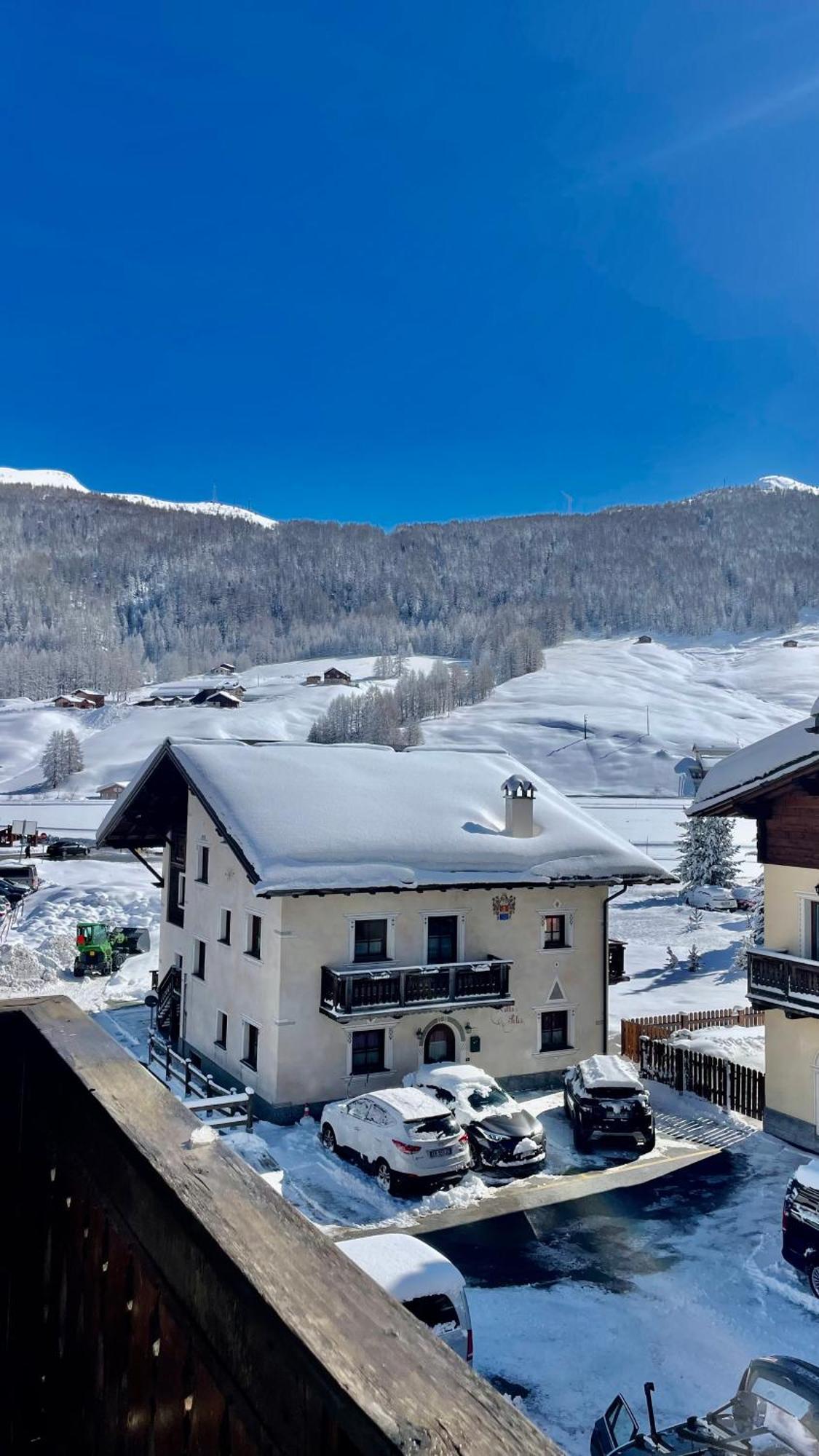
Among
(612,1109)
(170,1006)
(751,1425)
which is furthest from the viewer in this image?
(170,1006)

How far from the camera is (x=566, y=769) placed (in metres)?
117

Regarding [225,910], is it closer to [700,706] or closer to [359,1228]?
[359,1228]

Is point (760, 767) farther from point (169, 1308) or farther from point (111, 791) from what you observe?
point (111, 791)

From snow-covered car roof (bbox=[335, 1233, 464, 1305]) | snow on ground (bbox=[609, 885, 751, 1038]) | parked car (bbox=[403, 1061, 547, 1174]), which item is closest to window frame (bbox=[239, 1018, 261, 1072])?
parked car (bbox=[403, 1061, 547, 1174])

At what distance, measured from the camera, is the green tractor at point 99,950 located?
3734cm

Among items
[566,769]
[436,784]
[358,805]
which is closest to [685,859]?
[436,784]

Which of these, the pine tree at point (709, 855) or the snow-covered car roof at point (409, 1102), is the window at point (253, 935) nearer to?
the snow-covered car roof at point (409, 1102)

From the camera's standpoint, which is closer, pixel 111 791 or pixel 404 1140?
pixel 404 1140

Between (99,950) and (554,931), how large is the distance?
2022 cm

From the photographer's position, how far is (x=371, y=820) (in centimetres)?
2497

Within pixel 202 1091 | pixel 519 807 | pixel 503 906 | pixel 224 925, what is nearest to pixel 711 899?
pixel 519 807

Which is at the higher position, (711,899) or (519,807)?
(519,807)

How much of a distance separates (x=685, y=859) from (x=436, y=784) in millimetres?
35628

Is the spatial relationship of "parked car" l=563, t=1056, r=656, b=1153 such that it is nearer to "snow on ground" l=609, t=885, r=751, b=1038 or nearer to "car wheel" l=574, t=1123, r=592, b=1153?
"car wheel" l=574, t=1123, r=592, b=1153
